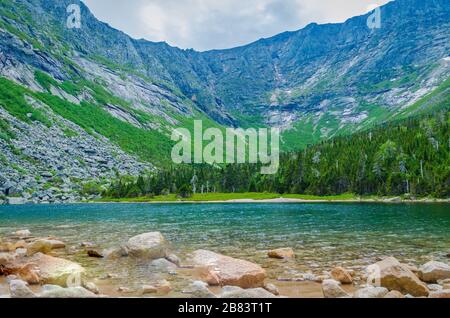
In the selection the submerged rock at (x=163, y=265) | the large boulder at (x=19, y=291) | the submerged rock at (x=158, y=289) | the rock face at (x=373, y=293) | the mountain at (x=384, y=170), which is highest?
the mountain at (x=384, y=170)

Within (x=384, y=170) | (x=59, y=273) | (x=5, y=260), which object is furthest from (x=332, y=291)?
(x=384, y=170)

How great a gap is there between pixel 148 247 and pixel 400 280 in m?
16.6

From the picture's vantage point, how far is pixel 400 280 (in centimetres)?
1752

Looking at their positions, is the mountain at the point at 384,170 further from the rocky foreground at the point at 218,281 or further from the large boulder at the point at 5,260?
the large boulder at the point at 5,260

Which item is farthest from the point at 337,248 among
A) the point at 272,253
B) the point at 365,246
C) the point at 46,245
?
the point at 46,245

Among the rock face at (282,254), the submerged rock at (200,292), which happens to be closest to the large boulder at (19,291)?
the submerged rock at (200,292)

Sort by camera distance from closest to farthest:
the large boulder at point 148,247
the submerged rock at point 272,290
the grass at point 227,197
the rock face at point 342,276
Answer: the submerged rock at point 272,290
the rock face at point 342,276
the large boulder at point 148,247
the grass at point 227,197

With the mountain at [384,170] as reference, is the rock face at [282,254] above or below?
below

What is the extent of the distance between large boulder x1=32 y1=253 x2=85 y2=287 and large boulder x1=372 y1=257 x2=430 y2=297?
1477 cm

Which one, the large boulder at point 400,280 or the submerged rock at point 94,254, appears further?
the submerged rock at point 94,254

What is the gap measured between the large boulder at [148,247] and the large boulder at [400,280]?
1497 cm

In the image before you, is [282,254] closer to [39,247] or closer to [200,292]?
[200,292]

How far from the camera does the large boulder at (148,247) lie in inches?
1064
